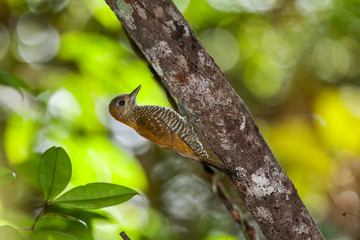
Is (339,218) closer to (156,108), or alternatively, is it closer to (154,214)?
(154,214)

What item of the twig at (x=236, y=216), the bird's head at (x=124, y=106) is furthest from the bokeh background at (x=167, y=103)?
the twig at (x=236, y=216)

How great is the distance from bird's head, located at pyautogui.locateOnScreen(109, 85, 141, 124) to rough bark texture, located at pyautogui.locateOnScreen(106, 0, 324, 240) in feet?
4.10

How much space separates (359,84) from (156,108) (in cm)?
282

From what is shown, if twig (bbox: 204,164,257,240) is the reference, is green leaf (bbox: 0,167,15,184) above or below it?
below

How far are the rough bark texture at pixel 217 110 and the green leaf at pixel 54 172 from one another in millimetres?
613

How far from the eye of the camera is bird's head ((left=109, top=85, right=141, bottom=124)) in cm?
343

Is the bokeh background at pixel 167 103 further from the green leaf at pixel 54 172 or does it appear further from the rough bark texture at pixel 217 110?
the rough bark texture at pixel 217 110

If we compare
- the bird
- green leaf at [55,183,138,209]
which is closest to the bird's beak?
the bird

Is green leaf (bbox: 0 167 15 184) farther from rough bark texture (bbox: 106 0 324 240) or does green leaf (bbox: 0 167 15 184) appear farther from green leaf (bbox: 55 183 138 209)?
rough bark texture (bbox: 106 0 324 240)

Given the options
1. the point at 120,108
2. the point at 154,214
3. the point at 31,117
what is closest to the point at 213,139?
the point at 120,108

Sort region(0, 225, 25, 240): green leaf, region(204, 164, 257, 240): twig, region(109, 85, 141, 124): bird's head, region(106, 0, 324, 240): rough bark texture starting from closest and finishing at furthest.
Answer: region(0, 225, 25, 240): green leaf, region(106, 0, 324, 240): rough bark texture, region(204, 164, 257, 240): twig, region(109, 85, 141, 124): bird's head

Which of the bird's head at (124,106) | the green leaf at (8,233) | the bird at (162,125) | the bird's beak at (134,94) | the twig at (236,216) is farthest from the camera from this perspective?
the bird's head at (124,106)

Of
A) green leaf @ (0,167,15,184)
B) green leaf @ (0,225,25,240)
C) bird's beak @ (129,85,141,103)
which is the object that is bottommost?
green leaf @ (0,225,25,240)

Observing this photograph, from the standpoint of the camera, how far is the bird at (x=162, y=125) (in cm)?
306
